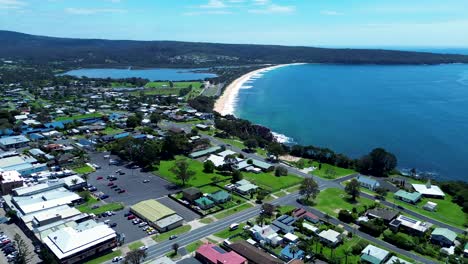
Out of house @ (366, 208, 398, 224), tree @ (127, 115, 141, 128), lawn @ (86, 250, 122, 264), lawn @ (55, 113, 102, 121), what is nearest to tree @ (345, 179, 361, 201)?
house @ (366, 208, 398, 224)

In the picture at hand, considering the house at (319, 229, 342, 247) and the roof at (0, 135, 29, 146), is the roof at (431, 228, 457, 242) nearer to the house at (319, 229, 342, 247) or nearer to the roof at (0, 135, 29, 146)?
the house at (319, 229, 342, 247)

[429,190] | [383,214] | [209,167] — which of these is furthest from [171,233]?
[429,190]

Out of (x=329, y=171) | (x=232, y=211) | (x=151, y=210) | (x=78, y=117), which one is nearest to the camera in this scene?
(x=151, y=210)

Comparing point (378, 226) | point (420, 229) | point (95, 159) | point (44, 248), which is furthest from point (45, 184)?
point (420, 229)

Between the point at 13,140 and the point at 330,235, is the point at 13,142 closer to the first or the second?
the point at 13,140

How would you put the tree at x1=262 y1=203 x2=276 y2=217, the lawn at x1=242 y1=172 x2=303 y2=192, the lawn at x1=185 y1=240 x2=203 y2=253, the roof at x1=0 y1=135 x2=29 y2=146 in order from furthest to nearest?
the roof at x1=0 y1=135 x2=29 y2=146 < the lawn at x1=242 y1=172 x2=303 y2=192 < the tree at x1=262 y1=203 x2=276 y2=217 < the lawn at x1=185 y1=240 x2=203 y2=253
